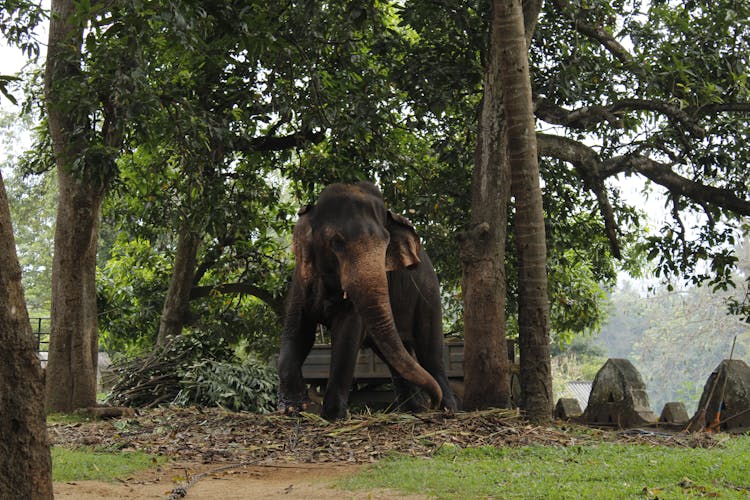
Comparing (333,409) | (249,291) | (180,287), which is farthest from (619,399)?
(249,291)

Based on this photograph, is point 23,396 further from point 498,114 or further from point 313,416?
point 498,114

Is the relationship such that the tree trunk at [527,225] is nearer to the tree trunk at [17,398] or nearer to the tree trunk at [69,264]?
the tree trunk at [69,264]

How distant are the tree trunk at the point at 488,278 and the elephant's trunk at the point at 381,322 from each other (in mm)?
1207

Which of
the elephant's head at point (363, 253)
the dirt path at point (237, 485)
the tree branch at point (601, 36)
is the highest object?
the tree branch at point (601, 36)

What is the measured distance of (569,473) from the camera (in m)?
6.01

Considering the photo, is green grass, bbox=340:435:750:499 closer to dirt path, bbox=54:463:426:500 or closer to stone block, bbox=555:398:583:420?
dirt path, bbox=54:463:426:500

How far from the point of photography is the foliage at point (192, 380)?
40.8 ft

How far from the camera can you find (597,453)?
6.91 meters

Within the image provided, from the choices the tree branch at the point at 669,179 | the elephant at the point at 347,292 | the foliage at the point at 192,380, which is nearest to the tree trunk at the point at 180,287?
the foliage at the point at 192,380

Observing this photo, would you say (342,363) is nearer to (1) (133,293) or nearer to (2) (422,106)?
(2) (422,106)

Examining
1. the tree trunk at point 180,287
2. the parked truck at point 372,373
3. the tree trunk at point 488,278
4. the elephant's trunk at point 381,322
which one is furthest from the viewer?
the tree trunk at point 180,287

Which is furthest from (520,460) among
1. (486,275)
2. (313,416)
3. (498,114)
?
(498,114)

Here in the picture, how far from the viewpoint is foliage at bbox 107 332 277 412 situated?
12438mm

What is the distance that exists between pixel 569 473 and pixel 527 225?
313cm
